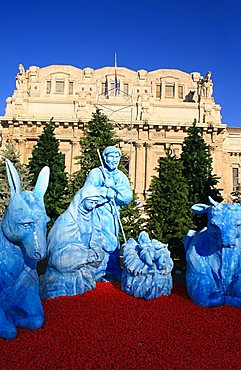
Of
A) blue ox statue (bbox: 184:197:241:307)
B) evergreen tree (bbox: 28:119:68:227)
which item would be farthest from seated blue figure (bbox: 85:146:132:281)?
evergreen tree (bbox: 28:119:68:227)

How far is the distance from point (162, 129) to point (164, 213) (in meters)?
14.4

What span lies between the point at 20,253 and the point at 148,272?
2.01 m

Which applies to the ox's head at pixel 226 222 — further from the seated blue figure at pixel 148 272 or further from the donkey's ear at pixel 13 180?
the donkey's ear at pixel 13 180

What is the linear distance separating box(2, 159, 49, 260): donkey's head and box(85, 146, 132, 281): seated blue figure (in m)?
2.09

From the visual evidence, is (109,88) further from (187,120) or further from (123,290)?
(123,290)

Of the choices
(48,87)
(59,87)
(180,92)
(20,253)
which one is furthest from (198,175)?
(48,87)

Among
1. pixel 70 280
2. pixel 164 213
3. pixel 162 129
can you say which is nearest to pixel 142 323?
pixel 70 280

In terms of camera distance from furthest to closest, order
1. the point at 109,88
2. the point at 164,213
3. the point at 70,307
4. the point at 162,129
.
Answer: the point at 109,88
the point at 162,129
the point at 164,213
the point at 70,307

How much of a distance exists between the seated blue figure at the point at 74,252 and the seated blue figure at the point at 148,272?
54cm

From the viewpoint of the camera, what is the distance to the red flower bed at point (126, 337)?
2.89 m

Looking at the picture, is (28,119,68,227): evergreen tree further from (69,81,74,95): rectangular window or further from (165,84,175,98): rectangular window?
(165,84,175,98): rectangular window

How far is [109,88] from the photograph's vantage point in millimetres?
29406

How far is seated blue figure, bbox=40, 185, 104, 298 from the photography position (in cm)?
461

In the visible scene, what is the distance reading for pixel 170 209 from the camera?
41.9 feet
